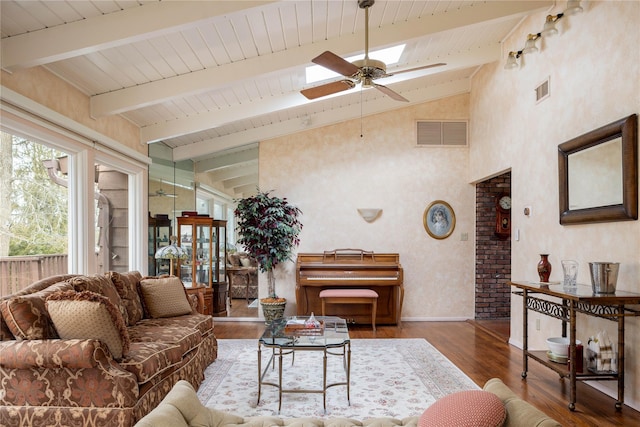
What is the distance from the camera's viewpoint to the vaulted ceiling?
299 cm

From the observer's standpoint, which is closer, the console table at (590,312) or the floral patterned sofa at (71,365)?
the floral patterned sofa at (71,365)

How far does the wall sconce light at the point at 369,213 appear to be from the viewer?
21.2 feet

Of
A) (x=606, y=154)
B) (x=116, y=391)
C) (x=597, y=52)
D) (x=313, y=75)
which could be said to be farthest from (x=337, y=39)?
(x=116, y=391)

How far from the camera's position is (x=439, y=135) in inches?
259

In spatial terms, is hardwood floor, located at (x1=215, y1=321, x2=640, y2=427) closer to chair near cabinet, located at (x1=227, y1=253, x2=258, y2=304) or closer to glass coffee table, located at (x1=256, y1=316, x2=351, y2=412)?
chair near cabinet, located at (x1=227, y1=253, x2=258, y2=304)

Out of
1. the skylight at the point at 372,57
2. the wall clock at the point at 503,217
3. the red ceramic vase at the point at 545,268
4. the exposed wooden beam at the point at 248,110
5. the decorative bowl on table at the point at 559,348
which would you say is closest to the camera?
the decorative bowl on table at the point at 559,348

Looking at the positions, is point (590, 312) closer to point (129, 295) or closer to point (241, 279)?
point (129, 295)

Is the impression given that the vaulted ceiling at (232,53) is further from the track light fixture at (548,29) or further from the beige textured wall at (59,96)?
the track light fixture at (548,29)

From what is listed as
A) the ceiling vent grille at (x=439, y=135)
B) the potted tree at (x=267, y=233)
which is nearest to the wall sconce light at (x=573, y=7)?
the ceiling vent grille at (x=439, y=135)

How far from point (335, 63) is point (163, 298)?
264 cm

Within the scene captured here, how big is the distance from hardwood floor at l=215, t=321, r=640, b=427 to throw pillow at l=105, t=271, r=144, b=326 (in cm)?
175

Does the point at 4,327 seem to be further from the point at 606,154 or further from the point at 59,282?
the point at 606,154

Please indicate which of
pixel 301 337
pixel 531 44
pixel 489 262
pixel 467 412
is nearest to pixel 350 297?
pixel 489 262

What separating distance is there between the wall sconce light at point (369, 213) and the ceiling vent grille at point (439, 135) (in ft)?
3.93
